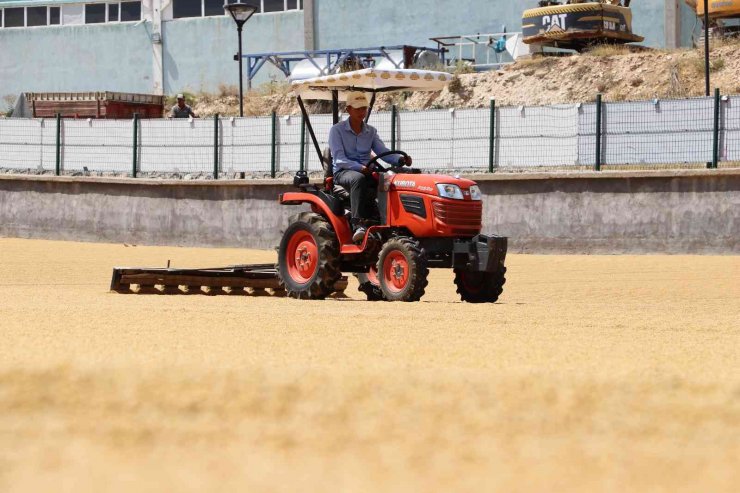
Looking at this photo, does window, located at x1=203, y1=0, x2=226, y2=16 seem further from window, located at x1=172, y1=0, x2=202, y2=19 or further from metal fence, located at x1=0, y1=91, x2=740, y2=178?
metal fence, located at x1=0, y1=91, x2=740, y2=178

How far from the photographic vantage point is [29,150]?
3011 centimetres

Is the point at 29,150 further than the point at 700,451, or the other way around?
the point at 29,150

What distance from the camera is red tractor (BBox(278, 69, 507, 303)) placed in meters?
13.1

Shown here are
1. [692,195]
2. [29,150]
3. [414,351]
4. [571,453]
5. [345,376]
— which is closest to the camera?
[571,453]

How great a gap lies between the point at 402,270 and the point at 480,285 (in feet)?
3.17

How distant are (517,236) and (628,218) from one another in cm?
205

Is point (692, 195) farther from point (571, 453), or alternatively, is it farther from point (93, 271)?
point (571, 453)

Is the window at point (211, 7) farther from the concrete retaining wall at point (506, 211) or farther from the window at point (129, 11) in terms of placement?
the concrete retaining wall at point (506, 211)

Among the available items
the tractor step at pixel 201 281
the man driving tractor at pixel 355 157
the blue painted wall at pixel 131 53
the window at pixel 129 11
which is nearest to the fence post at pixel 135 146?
the tractor step at pixel 201 281

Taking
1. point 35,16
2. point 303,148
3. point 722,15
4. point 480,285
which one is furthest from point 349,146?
point 35,16

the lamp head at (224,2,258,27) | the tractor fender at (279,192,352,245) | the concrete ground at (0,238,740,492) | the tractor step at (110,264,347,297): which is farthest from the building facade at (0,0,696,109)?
the concrete ground at (0,238,740,492)

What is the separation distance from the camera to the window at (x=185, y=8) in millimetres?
49938

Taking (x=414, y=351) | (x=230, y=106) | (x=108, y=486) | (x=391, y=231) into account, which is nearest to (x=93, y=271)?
(x=391, y=231)

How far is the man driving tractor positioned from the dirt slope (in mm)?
21645
